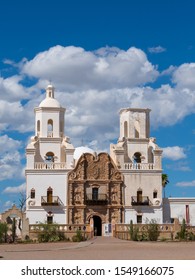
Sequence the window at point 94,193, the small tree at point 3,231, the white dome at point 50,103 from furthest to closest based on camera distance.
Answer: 1. the white dome at point 50,103
2. the window at point 94,193
3. the small tree at point 3,231

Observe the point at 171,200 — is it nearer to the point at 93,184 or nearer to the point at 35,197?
the point at 93,184

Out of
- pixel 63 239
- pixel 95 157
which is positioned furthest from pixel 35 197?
pixel 63 239

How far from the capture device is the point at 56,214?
55.3 m

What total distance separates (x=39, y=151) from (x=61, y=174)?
3.91m

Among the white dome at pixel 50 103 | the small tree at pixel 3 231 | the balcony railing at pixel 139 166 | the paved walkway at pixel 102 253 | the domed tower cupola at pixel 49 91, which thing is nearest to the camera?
the paved walkway at pixel 102 253

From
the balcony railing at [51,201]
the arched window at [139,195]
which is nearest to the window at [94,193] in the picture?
the balcony railing at [51,201]

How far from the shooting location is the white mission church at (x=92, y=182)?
55469mm

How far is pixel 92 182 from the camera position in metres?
56.7

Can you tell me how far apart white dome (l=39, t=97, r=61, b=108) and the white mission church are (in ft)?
0.24

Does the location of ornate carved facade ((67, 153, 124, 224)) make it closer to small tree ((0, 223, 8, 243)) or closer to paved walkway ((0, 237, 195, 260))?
small tree ((0, 223, 8, 243))

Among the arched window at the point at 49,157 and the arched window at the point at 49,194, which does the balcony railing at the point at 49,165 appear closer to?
the arched window at the point at 49,194

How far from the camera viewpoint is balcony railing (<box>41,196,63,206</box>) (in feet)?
180

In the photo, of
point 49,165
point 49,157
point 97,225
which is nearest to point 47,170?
point 49,165

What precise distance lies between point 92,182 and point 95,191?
96 cm
